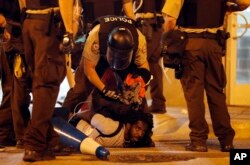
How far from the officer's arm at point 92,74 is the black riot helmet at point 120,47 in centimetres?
25

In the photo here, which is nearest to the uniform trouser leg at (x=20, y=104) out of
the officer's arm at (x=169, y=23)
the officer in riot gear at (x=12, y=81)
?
the officer in riot gear at (x=12, y=81)

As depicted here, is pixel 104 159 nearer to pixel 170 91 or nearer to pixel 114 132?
pixel 114 132

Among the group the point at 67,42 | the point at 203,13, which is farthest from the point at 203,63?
the point at 67,42

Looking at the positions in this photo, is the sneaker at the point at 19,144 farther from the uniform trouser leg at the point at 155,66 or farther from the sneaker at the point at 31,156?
the uniform trouser leg at the point at 155,66

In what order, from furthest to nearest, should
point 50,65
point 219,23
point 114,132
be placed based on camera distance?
point 114,132
point 219,23
point 50,65

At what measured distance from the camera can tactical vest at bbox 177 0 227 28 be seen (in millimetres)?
5148

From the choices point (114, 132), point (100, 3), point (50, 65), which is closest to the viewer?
point (50, 65)

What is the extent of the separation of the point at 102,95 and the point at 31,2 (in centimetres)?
138

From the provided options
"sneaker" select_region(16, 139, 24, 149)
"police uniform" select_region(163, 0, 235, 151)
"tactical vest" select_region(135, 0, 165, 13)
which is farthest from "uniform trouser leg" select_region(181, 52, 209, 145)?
"tactical vest" select_region(135, 0, 165, 13)

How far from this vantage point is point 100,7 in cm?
657

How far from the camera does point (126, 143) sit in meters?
5.65

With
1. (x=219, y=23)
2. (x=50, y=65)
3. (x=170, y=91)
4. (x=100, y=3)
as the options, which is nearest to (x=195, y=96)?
(x=219, y=23)

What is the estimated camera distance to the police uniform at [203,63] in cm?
518

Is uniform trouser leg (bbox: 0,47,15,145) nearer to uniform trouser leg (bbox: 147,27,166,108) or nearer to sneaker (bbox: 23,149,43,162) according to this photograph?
sneaker (bbox: 23,149,43,162)
